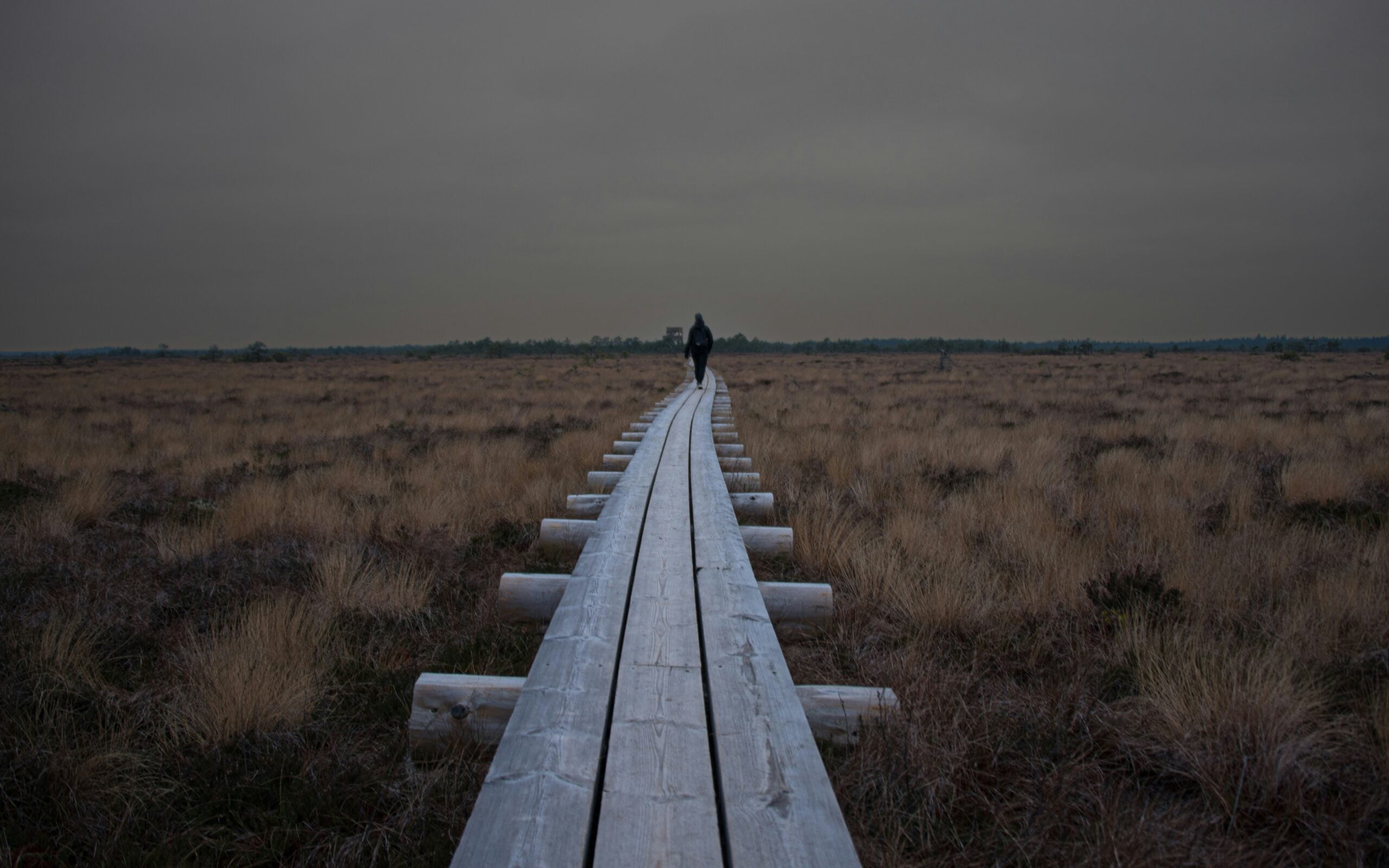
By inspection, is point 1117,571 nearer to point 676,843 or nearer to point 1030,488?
point 1030,488

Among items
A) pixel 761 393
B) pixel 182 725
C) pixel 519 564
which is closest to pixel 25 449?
pixel 519 564

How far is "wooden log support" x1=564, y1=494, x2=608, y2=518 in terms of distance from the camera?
5242 mm

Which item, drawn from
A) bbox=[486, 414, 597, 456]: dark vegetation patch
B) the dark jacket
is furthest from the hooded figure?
bbox=[486, 414, 597, 456]: dark vegetation patch

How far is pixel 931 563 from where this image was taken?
411cm

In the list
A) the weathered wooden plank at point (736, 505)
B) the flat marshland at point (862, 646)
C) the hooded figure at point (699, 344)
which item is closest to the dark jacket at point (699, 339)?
the hooded figure at point (699, 344)

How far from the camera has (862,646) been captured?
3.17 m

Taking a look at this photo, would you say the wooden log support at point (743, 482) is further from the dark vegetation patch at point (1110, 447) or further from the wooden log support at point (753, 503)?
the dark vegetation patch at point (1110, 447)

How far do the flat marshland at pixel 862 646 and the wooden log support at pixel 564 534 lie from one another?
0.60 ft

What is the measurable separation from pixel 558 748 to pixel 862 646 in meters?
1.77

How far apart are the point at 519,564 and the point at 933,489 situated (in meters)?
4.03

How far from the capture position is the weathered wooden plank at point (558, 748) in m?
1.53

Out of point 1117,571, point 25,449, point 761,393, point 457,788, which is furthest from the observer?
point 761,393

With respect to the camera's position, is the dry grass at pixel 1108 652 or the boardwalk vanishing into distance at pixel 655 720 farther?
the dry grass at pixel 1108 652

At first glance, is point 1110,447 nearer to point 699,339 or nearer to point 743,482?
point 743,482
